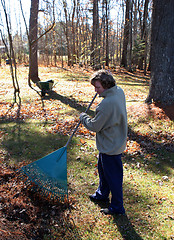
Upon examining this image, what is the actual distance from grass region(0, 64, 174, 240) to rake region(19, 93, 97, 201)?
36cm

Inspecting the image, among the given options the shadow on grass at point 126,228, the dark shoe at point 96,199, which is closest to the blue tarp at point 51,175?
the dark shoe at point 96,199

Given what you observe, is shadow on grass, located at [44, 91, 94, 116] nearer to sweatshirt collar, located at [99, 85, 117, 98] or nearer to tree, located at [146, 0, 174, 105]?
tree, located at [146, 0, 174, 105]

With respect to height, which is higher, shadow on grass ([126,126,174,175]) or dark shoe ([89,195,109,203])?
shadow on grass ([126,126,174,175])

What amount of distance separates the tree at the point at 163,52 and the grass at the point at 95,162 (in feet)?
2.39

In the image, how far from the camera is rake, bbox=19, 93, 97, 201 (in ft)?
10.1

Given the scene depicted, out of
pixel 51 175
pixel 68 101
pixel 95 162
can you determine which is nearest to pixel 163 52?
pixel 95 162

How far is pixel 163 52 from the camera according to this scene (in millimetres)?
6363

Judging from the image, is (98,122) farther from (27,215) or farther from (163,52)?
(163,52)

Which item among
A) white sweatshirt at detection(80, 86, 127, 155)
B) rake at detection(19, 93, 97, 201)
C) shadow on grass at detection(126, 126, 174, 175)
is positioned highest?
white sweatshirt at detection(80, 86, 127, 155)

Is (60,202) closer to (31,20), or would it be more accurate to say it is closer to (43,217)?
(43,217)

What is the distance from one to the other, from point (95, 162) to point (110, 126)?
85.4 inches

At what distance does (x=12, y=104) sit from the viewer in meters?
8.49

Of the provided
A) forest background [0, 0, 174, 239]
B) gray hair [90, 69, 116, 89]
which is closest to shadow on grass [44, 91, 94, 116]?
forest background [0, 0, 174, 239]

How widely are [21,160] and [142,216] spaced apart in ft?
9.09
